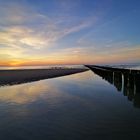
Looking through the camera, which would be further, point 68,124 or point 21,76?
point 21,76

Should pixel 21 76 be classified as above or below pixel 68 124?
above

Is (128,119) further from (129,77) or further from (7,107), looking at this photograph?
(129,77)

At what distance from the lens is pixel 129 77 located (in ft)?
58.3

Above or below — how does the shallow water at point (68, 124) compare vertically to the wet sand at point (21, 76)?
below

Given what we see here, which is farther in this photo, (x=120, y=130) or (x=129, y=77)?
(x=129, y=77)

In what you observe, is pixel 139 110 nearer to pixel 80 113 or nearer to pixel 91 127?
pixel 80 113

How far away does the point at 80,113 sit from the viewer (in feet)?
30.0

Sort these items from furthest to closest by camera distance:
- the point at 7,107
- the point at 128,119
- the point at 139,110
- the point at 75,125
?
1. the point at 7,107
2. the point at 139,110
3. the point at 128,119
4. the point at 75,125

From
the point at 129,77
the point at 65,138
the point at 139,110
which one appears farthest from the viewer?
the point at 129,77

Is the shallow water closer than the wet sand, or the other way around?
the shallow water

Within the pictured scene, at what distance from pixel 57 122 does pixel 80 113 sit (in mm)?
1693

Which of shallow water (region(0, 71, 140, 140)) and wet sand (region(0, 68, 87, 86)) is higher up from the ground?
wet sand (region(0, 68, 87, 86))

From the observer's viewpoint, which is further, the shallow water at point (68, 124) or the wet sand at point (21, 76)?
the wet sand at point (21, 76)

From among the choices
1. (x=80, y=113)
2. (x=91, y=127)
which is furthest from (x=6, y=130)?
(x=80, y=113)
